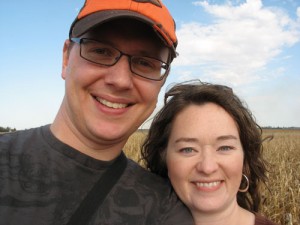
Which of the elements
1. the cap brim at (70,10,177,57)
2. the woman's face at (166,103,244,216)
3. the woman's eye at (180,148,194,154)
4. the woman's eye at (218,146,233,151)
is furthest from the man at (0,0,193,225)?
the woman's eye at (218,146,233,151)

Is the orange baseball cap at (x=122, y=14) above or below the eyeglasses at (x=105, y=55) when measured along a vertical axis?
above

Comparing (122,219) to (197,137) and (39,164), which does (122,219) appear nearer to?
(39,164)

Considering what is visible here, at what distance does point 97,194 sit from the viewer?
189cm

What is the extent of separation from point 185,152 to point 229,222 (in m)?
0.57

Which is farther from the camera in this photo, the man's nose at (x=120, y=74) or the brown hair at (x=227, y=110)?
the brown hair at (x=227, y=110)

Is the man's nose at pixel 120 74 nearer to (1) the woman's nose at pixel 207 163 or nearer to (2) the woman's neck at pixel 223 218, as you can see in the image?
(1) the woman's nose at pixel 207 163

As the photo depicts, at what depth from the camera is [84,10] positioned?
6.66ft

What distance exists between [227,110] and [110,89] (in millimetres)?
1006

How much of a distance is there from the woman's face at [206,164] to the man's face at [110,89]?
46 cm

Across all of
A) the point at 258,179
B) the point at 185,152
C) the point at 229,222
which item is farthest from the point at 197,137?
the point at 258,179

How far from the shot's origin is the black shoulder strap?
5.87 ft

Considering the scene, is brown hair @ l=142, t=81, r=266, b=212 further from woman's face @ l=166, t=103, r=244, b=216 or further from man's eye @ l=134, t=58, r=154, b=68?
man's eye @ l=134, t=58, r=154, b=68

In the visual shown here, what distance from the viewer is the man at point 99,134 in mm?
1816

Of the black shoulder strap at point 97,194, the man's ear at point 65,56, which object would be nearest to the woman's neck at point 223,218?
the black shoulder strap at point 97,194
